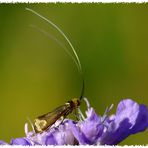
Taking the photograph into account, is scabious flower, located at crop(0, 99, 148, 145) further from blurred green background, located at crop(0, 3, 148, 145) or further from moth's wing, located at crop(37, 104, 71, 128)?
blurred green background, located at crop(0, 3, 148, 145)

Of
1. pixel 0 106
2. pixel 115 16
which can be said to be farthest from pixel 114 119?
pixel 115 16

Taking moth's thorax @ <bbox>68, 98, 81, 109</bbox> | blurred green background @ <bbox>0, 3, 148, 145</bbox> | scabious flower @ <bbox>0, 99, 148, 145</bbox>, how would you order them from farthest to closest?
blurred green background @ <bbox>0, 3, 148, 145</bbox> < moth's thorax @ <bbox>68, 98, 81, 109</bbox> < scabious flower @ <bbox>0, 99, 148, 145</bbox>

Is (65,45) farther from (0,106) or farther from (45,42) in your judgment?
(0,106)

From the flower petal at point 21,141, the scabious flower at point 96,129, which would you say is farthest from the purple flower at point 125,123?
the flower petal at point 21,141

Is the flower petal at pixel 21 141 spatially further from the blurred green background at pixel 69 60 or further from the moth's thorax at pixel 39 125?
the blurred green background at pixel 69 60

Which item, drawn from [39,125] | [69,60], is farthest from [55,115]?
[69,60]

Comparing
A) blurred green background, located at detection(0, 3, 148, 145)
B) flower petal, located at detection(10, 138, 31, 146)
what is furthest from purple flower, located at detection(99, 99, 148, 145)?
blurred green background, located at detection(0, 3, 148, 145)

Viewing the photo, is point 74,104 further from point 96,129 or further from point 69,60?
point 69,60
